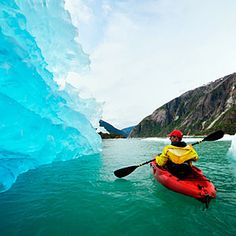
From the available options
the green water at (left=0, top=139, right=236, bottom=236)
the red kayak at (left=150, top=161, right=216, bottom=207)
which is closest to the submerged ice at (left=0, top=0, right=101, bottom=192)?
the green water at (left=0, top=139, right=236, bottom=236)

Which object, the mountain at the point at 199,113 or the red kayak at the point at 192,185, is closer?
the red kayak at the point at 192,185

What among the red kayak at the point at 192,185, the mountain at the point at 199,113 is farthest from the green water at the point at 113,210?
the mountain at the point at 199,113

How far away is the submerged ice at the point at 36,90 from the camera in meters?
7.75

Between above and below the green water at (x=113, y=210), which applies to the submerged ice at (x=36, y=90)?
above

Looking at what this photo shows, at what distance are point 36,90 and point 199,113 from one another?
121039 millimetres

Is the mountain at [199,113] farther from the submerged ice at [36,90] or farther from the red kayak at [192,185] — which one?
the red kayak at [192,185]

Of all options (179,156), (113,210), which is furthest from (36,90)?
(179,156)

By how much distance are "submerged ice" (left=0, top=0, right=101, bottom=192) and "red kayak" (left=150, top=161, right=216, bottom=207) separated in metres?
5.19

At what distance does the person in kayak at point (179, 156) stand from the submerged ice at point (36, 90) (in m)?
5.36

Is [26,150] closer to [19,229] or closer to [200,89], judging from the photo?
[19,229]

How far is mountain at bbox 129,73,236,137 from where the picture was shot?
92081 mm

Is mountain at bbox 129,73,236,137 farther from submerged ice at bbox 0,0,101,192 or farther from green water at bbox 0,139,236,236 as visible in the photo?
green water at bbox 0,139,236,236

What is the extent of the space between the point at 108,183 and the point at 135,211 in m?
2.79

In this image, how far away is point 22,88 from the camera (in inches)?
344
